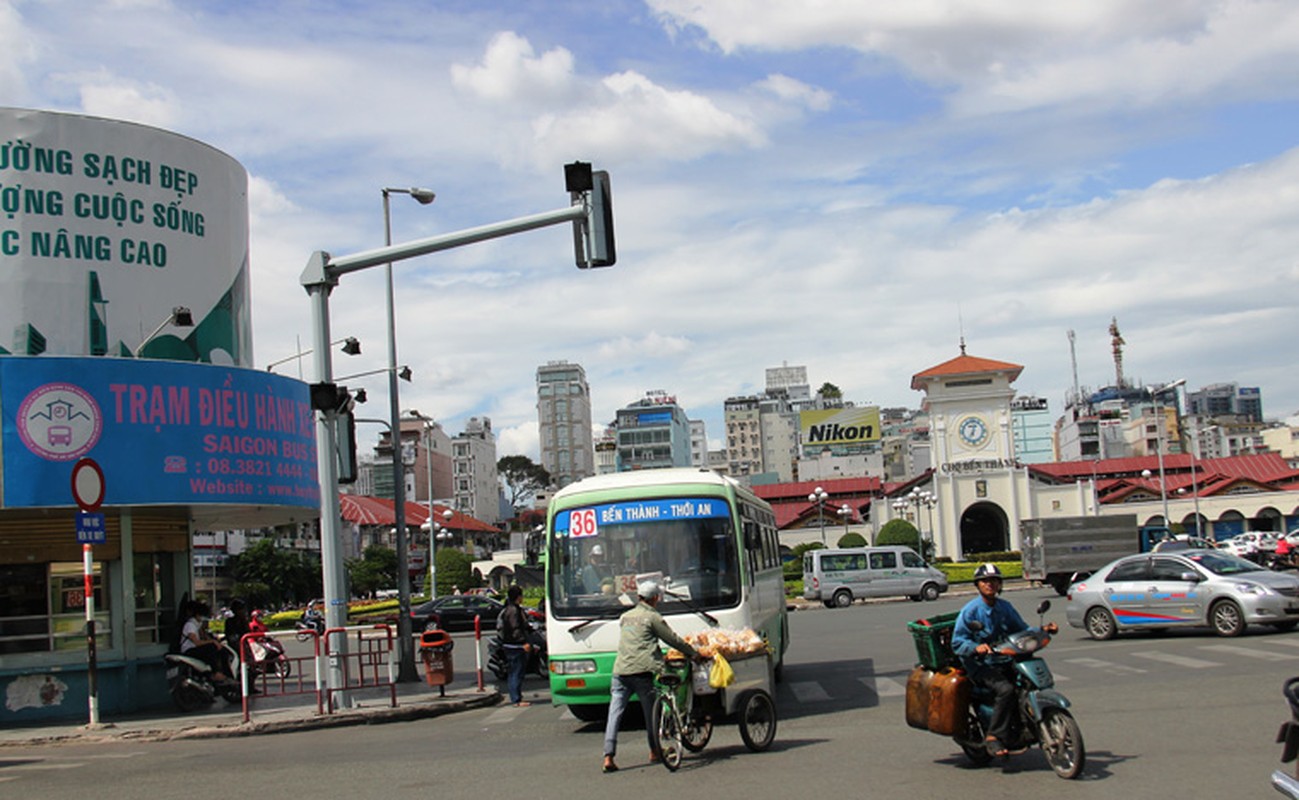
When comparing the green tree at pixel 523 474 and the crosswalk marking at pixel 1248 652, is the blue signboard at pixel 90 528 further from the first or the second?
the green tree at pixel 523 474

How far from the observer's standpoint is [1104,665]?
18.0 meters

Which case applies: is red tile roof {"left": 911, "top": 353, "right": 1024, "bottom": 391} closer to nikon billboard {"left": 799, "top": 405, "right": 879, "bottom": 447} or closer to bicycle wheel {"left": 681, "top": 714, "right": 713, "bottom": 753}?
nikon billboard {"left": 799, "top": 405, "right": 879, "bottom": 447}

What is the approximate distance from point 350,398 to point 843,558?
2989 cm

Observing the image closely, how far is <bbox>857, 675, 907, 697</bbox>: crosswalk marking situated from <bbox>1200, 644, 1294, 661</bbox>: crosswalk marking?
500 centimetres

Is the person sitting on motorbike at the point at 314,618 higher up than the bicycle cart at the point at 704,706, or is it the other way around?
the bicycle cart at the point at 704,706

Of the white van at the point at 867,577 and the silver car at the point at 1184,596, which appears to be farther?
the white van at the point at 867,577

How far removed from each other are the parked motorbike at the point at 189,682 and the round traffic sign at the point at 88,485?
3183mm

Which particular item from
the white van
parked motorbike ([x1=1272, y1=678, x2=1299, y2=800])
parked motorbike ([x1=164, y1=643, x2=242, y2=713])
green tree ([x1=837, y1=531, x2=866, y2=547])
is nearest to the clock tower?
green tree ([x1=837, y1=531, x2=866, y2=547])

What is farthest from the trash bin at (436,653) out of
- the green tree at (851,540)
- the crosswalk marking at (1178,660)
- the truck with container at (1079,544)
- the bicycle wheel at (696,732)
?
the green tree at (851,540)

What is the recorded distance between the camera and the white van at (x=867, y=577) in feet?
145

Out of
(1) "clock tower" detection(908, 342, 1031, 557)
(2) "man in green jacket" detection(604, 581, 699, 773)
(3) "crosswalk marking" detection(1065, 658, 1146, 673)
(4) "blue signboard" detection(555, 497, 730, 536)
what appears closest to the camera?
(2) "man in green jacket" detection(604, 581, 699, 773)

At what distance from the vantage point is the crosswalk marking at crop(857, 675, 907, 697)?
53.3 feet

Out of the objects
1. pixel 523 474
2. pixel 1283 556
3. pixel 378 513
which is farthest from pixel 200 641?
pixel 523 474

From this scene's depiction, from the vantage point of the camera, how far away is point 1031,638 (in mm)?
9695
